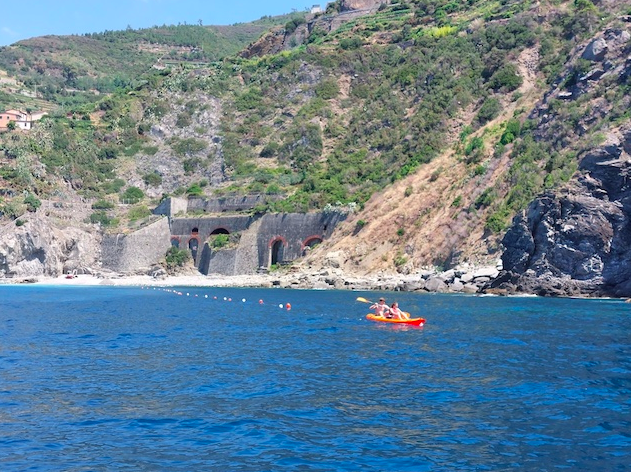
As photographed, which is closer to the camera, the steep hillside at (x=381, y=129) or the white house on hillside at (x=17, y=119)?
the steep hillside at (x=381, y=129)

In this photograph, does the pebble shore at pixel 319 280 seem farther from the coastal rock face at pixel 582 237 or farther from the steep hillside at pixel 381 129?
the coastal rock face at pixel 582 237

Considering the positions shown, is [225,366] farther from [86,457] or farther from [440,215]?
[440,215]

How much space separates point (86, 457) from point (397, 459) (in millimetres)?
4941

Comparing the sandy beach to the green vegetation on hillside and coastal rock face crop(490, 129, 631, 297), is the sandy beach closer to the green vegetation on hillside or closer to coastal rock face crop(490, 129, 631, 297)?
the green vegetation on hillside

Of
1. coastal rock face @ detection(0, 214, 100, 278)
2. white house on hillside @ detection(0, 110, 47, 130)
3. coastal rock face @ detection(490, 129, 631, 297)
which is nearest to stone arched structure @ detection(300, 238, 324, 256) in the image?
coastal rock face @ detection(0, 214, 100, 278)

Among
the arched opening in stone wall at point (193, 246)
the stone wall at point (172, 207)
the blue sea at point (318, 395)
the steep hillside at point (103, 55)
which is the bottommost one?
the blue sea at point (318, 395)

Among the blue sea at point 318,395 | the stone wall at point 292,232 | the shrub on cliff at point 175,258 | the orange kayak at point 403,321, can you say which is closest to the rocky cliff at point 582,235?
the blue sea at point 318,395

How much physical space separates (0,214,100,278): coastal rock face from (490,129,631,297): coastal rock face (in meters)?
38.7

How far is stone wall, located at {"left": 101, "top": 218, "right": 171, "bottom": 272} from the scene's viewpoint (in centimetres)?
6738

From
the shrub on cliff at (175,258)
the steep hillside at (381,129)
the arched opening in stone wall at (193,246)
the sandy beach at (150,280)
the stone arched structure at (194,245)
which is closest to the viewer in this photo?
the steep hillside at (381,129)

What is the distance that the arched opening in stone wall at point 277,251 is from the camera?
2584 inches

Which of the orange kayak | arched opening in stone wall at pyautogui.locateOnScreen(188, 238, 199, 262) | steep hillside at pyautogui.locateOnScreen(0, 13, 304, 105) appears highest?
steep hillside at pyautogui.locateOnScreen(0, 13, 304, 105)

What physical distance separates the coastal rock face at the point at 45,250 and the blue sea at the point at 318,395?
35.9 meters

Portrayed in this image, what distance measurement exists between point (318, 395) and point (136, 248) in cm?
5328
